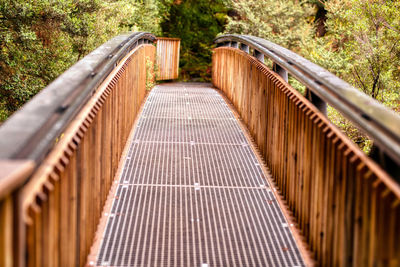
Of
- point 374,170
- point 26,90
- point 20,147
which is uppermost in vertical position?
point 20,147

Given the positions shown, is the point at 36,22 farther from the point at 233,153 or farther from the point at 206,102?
the point at 233,153

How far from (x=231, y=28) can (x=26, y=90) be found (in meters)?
13.2

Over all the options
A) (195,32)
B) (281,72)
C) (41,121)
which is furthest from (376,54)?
(41,121)

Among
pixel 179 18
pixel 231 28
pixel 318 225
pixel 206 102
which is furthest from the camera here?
pixel 179 18

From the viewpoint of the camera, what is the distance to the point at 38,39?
11820 mm

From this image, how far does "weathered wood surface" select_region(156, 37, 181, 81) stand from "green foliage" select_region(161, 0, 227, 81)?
515 cm

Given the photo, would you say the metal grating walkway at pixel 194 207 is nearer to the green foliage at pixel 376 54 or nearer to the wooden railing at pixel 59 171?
the wooden railing at pixel 59 171

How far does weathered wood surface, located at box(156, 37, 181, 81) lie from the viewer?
1870 centimetres

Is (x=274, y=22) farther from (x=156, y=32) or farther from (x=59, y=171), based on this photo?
(x=59, y=171)

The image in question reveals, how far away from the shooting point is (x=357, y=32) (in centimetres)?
1577

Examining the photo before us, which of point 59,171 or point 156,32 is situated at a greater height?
point 59,171

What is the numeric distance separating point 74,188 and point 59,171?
52 cm

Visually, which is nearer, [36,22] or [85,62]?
[85,62]

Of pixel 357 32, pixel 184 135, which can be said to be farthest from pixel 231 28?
pixel 184 135
